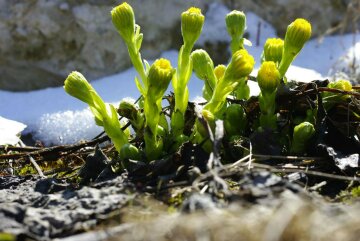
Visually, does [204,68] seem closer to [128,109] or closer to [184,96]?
[184,96]

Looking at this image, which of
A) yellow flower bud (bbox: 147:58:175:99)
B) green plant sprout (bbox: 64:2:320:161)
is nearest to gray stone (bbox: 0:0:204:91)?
green plant sprout (bbox: 64:2:320:161)

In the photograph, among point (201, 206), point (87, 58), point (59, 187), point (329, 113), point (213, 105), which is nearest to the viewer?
point (201, 206)

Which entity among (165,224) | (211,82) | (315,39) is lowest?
(165,224)

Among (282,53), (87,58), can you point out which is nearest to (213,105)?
(282,53)

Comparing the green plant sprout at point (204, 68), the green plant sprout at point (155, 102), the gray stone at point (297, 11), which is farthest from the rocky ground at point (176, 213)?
the gray stone at point (297, 11)

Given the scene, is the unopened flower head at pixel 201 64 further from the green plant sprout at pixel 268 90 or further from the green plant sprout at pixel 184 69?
the green plant sprout at pixel 268 90

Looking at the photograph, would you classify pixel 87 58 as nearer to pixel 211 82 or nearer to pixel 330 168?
pixel 211 82
